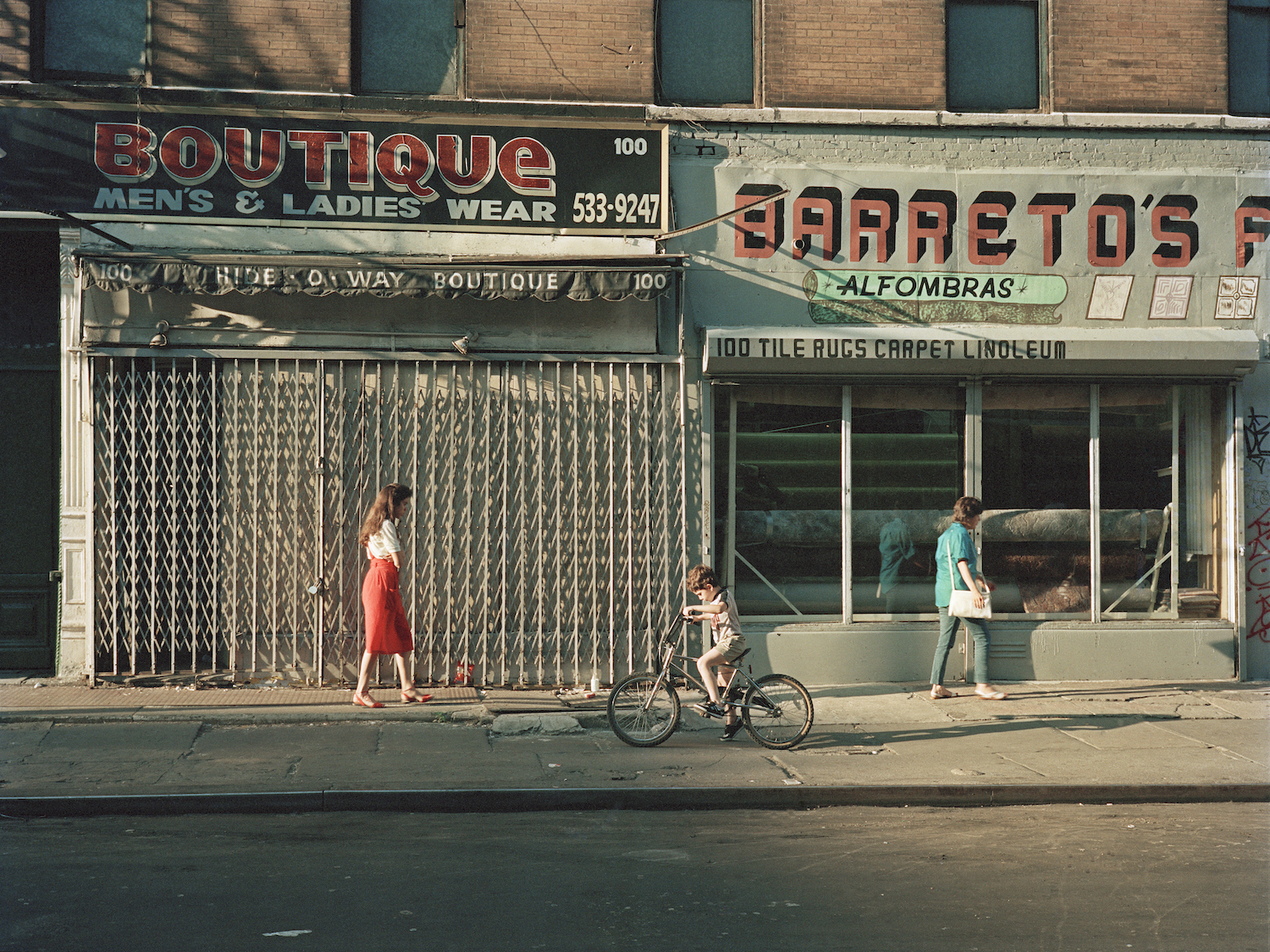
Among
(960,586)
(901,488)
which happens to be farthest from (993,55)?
(960,586)

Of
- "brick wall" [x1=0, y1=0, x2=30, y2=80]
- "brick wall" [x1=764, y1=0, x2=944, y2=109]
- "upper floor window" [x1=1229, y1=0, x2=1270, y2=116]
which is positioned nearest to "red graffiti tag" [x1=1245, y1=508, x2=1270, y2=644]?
"upper floor window" [x1=1229, y1=0, x2=1270, y2=116]

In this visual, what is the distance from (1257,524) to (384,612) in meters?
8.81

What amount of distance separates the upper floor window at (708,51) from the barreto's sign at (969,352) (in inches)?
98.4

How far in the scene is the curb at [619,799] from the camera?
6.94 metres

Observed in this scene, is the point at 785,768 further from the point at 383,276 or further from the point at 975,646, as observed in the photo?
the point at 383,276

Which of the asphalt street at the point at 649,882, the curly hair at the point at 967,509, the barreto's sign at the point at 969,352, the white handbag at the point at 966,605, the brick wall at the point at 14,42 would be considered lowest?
the asphalt street at the point at 649,882

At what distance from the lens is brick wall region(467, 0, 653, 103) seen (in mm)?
11062

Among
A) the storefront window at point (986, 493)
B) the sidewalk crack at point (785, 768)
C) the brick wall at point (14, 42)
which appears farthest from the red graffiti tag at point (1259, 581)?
the brick wall at point (14, 42)

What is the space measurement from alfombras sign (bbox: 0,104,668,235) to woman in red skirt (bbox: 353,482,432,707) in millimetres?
2816

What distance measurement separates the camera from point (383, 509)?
991cm

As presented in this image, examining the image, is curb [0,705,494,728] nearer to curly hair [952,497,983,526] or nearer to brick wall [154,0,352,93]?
curly hair [952,497,983,526]

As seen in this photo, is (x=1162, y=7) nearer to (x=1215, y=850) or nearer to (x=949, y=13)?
(x=949, y=13)

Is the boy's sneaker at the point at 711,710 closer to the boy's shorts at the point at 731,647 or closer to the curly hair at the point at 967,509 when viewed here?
the boy's shorts at the point at 731,647

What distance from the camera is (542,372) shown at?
1106 cm
